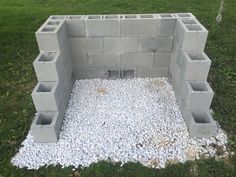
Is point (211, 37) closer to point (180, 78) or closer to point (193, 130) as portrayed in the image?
point (180, 78)

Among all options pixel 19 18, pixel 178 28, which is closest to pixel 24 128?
pixel 178 28

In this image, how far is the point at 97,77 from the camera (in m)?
5.88

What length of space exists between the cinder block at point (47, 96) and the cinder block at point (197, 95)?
2.25 m

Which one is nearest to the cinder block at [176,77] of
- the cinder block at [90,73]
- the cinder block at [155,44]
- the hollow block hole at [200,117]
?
the cinder block at [155,44]

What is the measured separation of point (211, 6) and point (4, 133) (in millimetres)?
8724

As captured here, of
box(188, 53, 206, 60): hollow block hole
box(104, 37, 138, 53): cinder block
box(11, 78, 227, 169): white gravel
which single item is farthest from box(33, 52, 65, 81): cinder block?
box(188, 53, 206, 60): hollow block hole

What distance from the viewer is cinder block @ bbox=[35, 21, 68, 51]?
176 inches

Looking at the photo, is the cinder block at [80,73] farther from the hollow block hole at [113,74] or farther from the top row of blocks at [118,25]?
the top row of blocks at [118,25]

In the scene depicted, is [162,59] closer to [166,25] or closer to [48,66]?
[166,25]

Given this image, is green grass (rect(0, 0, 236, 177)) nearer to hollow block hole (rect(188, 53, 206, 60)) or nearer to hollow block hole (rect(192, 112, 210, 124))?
hollow block hole (rect(192, 112, 210, 124))

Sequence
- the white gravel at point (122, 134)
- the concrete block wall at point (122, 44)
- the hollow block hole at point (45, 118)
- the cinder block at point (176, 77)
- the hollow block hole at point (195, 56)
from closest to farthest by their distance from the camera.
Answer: the white gravel at point (122, 134), the hollow block hole at point (45, 118), the hollow block hole at point (195, 56), the cinder block at point (176, 77), the concrete block wall at point (122, 44)

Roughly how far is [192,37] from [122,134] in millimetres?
2134

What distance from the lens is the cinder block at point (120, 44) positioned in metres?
5.30

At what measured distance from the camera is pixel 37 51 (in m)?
7.11
